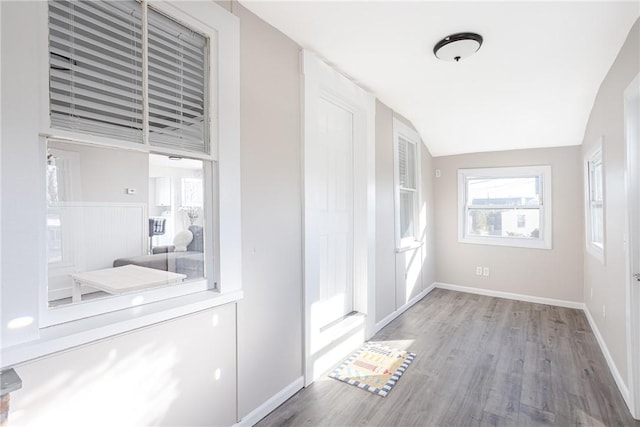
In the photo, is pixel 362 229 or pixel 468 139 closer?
pixel 362 229

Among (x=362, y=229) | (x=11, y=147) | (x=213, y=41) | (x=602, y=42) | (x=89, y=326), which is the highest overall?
(x=602, y=42)

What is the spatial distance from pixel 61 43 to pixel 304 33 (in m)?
1.44

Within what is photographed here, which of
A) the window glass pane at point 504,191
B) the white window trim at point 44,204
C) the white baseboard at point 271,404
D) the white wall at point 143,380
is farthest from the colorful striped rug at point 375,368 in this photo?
the window glass pane at point 504,191

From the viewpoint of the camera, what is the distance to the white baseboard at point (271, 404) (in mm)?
1930

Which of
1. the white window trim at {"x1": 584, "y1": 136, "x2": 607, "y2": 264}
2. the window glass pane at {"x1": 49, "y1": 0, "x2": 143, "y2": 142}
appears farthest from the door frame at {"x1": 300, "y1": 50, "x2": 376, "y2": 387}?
the white window trim at {"x1": 584, "y1": 136, "x2": 607, "y2": 264}

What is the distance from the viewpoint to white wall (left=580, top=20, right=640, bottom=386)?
2182mm

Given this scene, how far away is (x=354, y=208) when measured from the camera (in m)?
3.26

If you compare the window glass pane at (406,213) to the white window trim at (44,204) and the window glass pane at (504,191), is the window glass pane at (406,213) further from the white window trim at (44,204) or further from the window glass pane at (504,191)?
the white window trim at (44,204)

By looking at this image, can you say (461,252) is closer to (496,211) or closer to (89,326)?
(496,211)

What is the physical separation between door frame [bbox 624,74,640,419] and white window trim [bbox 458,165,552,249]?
8.34 feet

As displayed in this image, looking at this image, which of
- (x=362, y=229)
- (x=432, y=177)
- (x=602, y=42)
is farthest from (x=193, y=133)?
(x=432, y=177)

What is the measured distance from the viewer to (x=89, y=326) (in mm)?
1259

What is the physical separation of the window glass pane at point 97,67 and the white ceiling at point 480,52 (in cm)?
79

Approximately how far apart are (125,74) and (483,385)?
120 inches
